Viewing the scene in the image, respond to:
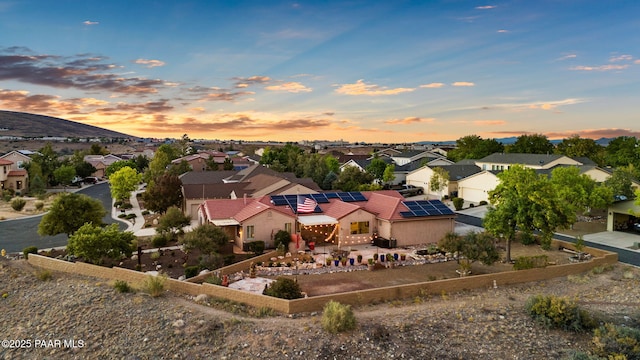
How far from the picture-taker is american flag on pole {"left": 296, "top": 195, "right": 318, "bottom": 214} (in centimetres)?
3427

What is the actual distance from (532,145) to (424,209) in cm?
7378

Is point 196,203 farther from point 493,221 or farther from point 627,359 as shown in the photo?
point 627,359

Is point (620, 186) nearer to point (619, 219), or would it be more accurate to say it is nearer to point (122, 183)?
point (619, 219)

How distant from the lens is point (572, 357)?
16.8 m

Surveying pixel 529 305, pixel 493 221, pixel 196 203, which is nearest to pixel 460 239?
pixel 493 221

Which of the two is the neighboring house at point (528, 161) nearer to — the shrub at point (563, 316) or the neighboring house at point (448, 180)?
the neighboring house at point (448, 180)

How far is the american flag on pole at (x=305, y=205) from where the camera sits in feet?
112

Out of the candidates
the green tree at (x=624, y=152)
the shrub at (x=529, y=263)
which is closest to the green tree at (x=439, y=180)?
the green tree at (x=624, y=152)

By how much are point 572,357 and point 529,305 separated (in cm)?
403

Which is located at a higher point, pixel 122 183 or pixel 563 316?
pixel 122 183

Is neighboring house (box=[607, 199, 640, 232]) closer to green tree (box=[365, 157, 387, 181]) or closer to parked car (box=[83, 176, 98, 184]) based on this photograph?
green tree (box=[365, 157, 387, 181])

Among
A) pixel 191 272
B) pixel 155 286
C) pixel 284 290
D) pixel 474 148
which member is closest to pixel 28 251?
pixel 191 272

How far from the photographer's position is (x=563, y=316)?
19344 millimetres

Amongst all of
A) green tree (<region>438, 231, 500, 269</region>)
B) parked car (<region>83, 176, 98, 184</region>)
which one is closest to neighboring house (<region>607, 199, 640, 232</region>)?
green tree (<region>438, 231, 500, 269</region>)
